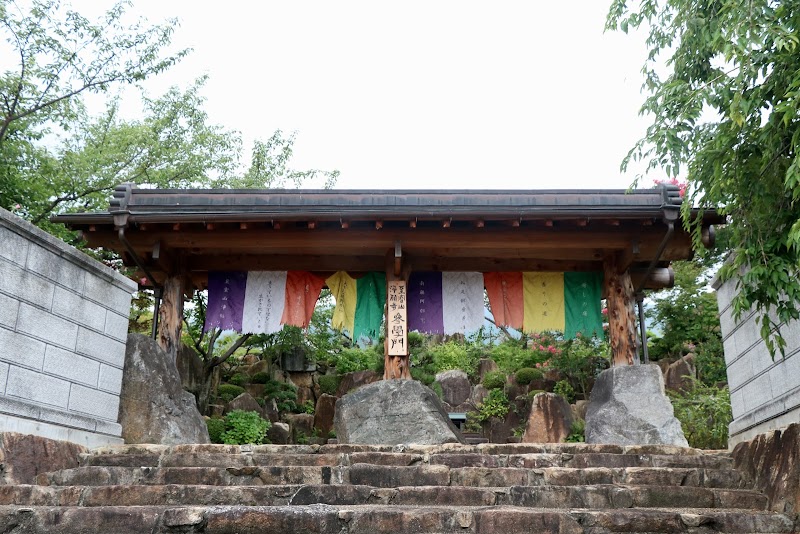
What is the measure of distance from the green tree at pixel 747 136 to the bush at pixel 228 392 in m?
13.4

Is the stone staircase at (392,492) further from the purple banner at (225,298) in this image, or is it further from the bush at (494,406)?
the bush at (494,406)

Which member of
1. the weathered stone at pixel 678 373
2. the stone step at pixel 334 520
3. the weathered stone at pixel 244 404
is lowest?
the stone step at pixel 334 520

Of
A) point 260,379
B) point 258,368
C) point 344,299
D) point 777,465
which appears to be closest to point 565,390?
point 344,299

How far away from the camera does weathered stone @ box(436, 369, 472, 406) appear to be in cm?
1916

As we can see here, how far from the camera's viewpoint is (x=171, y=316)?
452 inches

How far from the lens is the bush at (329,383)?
19.0 m

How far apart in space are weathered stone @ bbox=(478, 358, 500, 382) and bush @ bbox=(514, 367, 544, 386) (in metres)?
1.70

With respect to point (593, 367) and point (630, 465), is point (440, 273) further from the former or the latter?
point (593, 367)

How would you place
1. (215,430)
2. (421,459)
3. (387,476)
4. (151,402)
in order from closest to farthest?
(387,476), (421,459), (151,402), (215,430)

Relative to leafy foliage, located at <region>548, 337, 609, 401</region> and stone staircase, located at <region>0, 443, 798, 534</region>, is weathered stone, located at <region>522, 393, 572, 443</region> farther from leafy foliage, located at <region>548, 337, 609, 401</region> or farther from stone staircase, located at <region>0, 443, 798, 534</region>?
stone staircase, located at <region>0, 443, 798, 534</region>

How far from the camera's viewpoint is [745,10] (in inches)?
203

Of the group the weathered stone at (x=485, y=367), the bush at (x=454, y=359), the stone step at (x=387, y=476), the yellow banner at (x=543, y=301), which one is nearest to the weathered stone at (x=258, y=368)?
the bush at (x=454, y=359)

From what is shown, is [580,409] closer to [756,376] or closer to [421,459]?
[756,376]

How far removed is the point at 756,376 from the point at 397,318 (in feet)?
18.0
